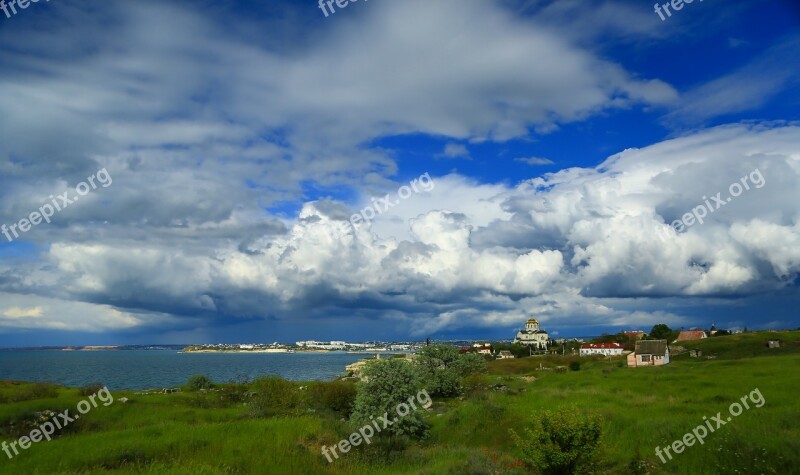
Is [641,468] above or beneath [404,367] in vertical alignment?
beneath

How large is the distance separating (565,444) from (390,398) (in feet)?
44.0

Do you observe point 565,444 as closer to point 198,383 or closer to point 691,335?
point 198,383

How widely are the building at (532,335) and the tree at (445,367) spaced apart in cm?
12850

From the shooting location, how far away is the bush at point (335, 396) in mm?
39125

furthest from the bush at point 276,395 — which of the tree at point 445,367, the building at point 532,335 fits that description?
the building at point 532,335

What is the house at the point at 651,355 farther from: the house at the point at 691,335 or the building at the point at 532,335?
the building at the point at 532,335

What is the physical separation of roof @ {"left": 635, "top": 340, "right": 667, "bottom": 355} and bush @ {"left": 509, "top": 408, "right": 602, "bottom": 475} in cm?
6934

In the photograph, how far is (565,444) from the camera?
13.9 metres

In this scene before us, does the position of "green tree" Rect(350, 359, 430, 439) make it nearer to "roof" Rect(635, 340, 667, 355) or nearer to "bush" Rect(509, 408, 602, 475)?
"bush" Rect(509, 408, 602, 475)

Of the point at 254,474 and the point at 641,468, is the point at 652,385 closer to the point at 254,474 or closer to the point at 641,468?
the point at 641,468

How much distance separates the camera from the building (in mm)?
175625

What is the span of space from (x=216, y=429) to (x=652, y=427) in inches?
642

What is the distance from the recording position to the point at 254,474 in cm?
1409

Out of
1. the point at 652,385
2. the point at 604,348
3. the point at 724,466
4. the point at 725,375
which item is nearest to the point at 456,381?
the point at 652,385
